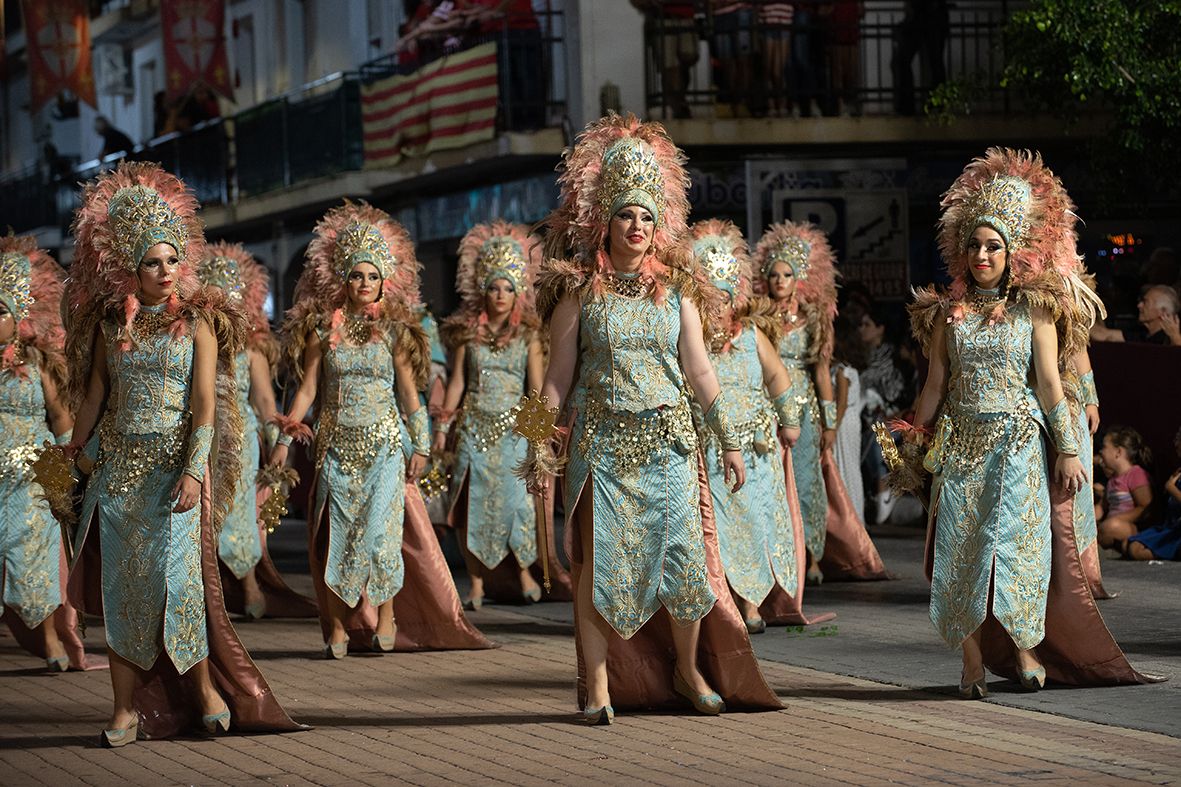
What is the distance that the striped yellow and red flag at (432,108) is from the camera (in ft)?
77.5

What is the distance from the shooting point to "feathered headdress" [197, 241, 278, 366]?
1334cm

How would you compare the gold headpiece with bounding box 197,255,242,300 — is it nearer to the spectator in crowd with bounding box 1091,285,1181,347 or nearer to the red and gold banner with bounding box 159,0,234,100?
the spectator in crowd with bounding box 1091,285,1181,347

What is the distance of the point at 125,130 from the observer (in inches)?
1703

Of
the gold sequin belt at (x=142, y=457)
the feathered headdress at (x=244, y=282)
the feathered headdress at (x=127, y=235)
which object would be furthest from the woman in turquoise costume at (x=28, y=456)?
the gold sequin belt at (x=142, y=457)

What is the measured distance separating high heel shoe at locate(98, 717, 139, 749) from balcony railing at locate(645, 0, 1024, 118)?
1514cm

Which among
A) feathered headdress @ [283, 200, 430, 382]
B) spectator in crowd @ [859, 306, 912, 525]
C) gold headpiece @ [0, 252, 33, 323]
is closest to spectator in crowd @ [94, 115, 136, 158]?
spectator in crowd @ [859, 306, 912, 525]

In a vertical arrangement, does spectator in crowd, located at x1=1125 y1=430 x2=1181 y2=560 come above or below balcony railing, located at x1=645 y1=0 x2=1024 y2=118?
below

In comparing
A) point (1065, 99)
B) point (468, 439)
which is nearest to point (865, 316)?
point (1065, 99)

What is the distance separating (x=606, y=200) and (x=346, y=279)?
9.84 ft

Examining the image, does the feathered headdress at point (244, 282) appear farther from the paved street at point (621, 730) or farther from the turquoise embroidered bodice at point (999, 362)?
the turquoise embroidered bodice at point (999, 362)

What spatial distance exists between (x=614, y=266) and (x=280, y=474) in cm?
306

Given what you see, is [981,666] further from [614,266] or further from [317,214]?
[317,214]

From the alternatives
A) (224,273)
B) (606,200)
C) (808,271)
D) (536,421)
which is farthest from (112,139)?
(536,421)

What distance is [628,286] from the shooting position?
28.7 ft
